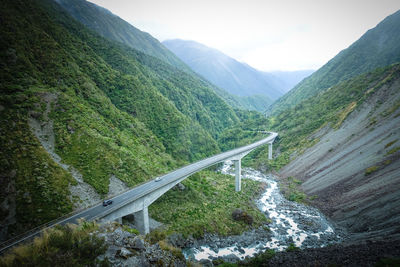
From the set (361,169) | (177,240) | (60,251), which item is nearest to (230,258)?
(177,240)

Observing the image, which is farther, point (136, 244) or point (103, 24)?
point (103, 24)

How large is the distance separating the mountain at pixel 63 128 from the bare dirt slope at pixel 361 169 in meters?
30.4

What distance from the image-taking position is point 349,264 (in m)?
15.4

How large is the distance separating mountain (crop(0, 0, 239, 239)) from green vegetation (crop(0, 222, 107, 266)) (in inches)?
427

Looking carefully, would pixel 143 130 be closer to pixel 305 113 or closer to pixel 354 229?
pixel 354 229

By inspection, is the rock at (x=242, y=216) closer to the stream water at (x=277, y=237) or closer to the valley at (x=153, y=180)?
the valley at (x=153, y=180)

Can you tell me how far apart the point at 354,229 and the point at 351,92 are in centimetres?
6853

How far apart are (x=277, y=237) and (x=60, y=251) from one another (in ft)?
84.7

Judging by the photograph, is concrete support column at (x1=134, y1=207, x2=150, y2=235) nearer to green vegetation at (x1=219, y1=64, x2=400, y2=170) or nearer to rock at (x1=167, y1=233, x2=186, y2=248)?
rock at (x1=167, y1=233, x2=186, y2=248)

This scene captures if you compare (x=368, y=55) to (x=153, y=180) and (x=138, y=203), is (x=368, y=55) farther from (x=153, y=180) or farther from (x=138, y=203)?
(x=138, y=203)

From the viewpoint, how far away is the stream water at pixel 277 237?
2317 centimetres

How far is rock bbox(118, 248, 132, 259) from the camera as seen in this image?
12.0 meters

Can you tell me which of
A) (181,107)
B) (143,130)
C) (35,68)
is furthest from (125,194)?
(181,107)

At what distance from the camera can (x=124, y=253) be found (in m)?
12.2
